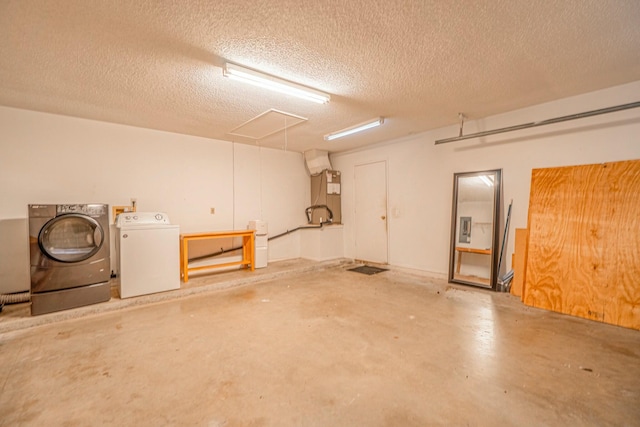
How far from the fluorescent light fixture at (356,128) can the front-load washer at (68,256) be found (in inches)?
140

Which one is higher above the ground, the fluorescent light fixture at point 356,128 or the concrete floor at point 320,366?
the fluorescent light fixture at point 356,128

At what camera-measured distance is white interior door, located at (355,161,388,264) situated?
5.54 meters

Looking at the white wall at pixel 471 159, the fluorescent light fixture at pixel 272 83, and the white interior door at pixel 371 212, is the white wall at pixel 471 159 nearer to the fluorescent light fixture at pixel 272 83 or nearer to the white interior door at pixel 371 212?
the white interior door at pixel 371 212

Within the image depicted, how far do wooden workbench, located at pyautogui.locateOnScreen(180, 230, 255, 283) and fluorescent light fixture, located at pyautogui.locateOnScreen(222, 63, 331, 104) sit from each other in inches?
105

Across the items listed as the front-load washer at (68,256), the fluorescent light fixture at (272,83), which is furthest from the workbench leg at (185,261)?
the fluorescent light fixture at (272,83)

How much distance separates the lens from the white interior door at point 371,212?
5.54 meters

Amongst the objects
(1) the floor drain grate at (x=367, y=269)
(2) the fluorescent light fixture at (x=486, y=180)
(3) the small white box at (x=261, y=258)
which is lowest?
(1) the floor drain grate at (x=367, y=269)

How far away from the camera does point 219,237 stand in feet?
16.3

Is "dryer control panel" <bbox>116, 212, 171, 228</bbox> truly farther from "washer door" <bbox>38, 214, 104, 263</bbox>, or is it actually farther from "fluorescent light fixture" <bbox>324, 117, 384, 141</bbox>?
"fluorescent light fixture" <bbox>324, 117, 384, 141</bbox>

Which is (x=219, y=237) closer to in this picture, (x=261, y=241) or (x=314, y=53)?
(x=261, y=241)

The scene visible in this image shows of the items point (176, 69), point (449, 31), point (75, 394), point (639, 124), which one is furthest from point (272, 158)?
point (639, 124)

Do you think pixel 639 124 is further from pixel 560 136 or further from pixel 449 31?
pixel 449 31

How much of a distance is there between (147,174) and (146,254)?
61.8 inches

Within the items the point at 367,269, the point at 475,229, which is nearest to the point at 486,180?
the point at 475,229
